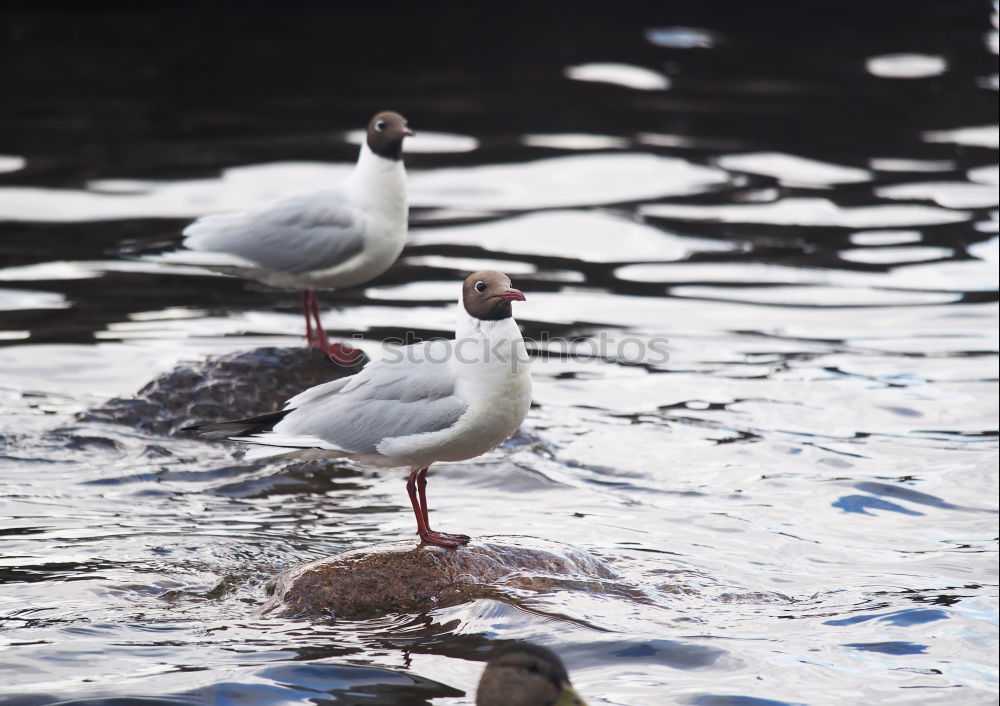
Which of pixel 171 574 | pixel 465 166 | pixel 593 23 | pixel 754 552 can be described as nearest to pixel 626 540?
pixel 754 552

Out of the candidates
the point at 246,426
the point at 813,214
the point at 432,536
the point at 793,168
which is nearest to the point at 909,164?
the point at 793,168

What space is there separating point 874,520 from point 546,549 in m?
2.45

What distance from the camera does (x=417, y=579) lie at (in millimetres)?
5871

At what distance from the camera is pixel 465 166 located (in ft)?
52.4

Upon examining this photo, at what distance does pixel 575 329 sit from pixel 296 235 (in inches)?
132

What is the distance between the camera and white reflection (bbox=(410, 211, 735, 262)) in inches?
529

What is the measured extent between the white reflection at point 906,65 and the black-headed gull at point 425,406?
48.3 ft

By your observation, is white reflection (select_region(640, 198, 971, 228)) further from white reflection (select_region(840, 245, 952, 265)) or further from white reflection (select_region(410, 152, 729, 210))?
white reflection (select_region(840, 245, 952, 265))

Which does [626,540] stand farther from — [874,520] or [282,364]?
[282,364]

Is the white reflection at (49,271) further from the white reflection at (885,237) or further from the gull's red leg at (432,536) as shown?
the white reflection at (885,237)

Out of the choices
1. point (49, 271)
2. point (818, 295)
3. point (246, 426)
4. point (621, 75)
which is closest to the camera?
point (246, 426)

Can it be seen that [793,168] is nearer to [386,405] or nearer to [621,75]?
[621,75]

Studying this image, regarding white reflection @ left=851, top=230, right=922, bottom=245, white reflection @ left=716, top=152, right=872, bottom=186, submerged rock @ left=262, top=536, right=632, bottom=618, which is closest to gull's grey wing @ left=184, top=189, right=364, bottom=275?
submerged rock @ left=262, top=536, right=632, bottom=618

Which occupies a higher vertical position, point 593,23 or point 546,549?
point 593,23
